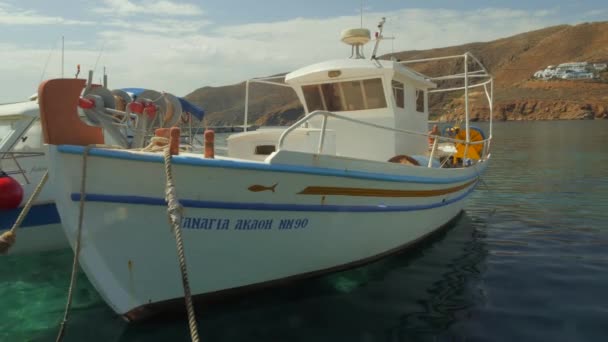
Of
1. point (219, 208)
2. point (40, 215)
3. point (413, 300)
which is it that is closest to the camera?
point (219, 208)

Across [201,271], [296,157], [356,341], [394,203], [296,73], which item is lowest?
[356,341]

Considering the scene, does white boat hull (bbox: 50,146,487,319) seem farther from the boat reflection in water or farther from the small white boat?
the small white boat

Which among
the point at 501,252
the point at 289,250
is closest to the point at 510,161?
the point at 501,252

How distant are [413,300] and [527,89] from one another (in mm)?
118752

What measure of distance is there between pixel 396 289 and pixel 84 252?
374 centimetres

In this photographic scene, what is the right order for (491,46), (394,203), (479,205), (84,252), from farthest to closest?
1. (491,46)
2. (479,205)
3. (394,203)
4. (84,252)

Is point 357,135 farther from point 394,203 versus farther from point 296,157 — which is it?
point 296,157

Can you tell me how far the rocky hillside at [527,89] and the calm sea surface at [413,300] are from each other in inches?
1610

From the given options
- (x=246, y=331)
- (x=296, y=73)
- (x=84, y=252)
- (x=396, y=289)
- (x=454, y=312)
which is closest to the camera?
(x=84, y=252)

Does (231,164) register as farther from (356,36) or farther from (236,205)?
(356,36)

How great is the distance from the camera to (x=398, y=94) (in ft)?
27.0

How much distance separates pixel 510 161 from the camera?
22.2 meters

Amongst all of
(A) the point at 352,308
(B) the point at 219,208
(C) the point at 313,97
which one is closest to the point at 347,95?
(C) the point at 313,97

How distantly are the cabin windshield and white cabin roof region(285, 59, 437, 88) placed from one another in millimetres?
142
